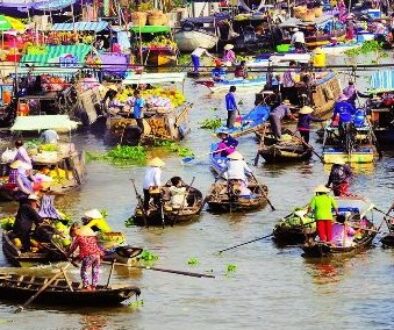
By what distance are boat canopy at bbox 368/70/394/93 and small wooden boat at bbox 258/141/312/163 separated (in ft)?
12.7

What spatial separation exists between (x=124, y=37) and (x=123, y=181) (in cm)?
2781

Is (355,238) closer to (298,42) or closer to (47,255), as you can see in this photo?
(47,255)

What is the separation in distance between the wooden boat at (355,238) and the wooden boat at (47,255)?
11.0 ft

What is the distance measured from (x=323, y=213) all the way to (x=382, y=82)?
51.8 ft

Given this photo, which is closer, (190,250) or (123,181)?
(190,250)

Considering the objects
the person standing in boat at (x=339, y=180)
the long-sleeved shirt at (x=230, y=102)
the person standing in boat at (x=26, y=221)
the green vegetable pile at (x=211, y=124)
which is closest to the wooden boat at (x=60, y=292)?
the person standing in boat at (x=26, y=221)

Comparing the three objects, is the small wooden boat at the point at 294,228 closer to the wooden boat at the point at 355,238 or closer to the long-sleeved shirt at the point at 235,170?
the wooden boat at the point at 355,238

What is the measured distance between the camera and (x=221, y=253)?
28.2m

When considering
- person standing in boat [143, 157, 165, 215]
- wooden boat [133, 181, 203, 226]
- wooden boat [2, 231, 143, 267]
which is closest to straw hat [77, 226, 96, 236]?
wooden boat [2, 231, 143, 267]

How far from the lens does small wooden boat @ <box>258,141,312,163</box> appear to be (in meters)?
38.2

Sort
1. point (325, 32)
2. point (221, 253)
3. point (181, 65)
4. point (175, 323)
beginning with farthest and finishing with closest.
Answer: point (325, 32)
point (181, 65)
point (221, 253)
point (175, 323)

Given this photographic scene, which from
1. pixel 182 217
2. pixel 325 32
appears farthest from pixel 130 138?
pixel 325 32

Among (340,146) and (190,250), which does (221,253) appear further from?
(340,146)

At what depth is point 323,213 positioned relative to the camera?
2647cm
